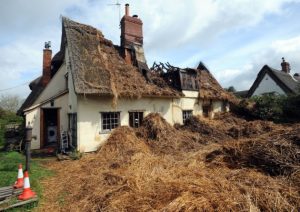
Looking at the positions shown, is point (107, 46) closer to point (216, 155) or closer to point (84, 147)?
point (84, 147)

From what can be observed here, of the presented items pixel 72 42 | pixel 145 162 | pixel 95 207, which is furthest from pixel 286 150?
pixel 72 42

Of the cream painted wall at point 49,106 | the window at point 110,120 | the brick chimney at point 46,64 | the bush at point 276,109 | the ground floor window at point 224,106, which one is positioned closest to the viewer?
the window at point 110,120

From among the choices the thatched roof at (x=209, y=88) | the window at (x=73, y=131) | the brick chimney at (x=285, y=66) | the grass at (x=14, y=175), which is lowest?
the grass at (x=14, y=175)

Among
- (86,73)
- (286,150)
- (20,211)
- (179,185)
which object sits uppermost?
(86,73)

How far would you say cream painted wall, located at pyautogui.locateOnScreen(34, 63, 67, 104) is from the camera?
1502 cm

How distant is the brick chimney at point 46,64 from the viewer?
15593mm

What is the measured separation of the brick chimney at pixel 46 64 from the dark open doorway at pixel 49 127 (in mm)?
2434

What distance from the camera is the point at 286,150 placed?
594 centimetres

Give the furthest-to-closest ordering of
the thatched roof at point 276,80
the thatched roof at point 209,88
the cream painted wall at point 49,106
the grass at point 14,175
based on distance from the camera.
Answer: the thatched roof at point 276,80, the thatched roof at point 209,88, the cream painted wall at point 49,106, the grass at point 14,175

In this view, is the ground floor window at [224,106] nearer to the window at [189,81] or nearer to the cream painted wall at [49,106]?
the window at [189,81]

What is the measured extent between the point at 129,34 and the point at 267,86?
16386 mm

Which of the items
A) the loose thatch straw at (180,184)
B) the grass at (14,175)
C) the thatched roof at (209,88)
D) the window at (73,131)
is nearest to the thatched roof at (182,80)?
the thatched roof at (209,88)

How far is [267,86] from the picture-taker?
77.8ft

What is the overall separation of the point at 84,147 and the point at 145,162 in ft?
14.9
